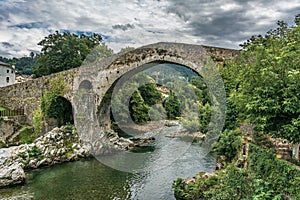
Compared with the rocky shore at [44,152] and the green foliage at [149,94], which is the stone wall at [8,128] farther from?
the green foliage at [149,94]

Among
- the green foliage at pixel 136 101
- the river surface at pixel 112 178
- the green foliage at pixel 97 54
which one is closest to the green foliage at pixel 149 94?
the green foliage at pixel 136 101

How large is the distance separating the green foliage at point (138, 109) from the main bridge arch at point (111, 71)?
852 cm

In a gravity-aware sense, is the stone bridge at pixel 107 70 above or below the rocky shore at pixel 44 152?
above

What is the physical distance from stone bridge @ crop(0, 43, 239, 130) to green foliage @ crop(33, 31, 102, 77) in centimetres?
538

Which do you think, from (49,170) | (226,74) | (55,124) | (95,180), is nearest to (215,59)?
(226,74)

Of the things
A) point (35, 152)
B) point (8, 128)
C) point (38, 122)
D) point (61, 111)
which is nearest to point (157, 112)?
point (61, 111)

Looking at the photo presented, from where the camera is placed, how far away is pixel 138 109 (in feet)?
93.0

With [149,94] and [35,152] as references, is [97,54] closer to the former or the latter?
[149,94]

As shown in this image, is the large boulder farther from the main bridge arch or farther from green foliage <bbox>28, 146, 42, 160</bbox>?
the main bridge arch

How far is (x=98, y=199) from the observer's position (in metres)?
9.76

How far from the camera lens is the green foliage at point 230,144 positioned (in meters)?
10.9

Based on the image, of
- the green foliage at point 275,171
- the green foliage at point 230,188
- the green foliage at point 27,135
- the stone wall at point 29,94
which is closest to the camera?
the green foliage at point 275,171

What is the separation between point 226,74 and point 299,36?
4.99m

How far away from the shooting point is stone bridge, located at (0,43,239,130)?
1325 cm
